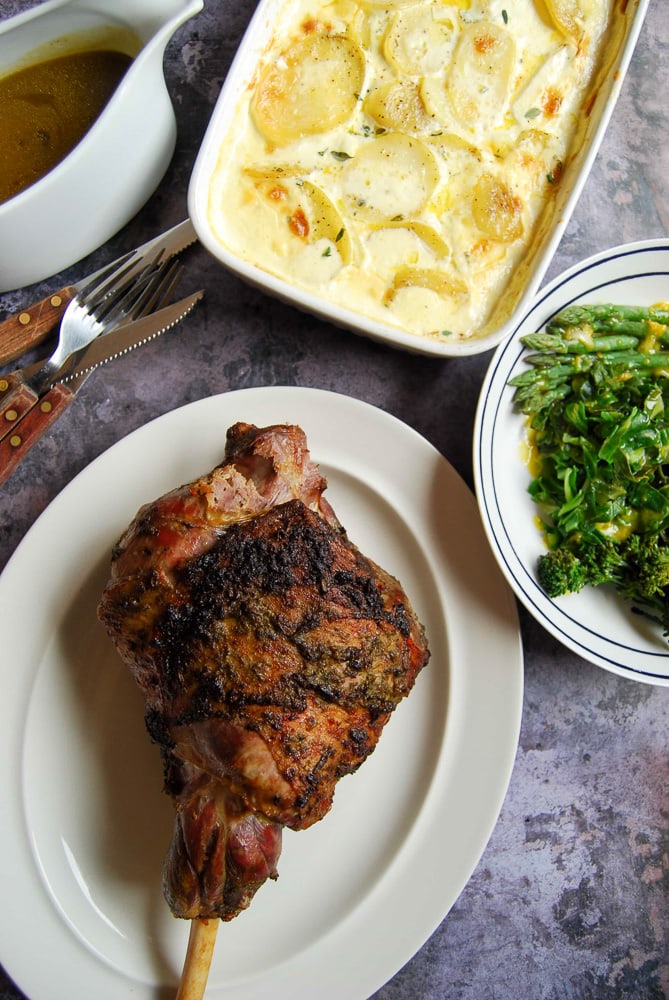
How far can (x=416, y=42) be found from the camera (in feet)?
9.81

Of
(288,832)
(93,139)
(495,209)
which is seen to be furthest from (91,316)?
(288,832)

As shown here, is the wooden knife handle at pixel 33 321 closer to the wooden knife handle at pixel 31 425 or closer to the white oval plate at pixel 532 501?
the wooden knife handle at pixel 31 425

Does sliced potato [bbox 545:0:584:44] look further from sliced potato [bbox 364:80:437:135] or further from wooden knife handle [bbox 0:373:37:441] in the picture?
wooden knife handle [bbox 0:373:37:441]

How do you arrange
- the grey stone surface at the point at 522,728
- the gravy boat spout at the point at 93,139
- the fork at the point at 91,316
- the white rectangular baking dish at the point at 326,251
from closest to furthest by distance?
the gravy boat spout at the point at 93,139 < the white rectangular baking dish at the point at 326,251 < the fork at the point at 91,316 < the grey stone surface at the point at 522,728

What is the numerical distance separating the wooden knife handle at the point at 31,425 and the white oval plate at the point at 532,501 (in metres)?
1.53

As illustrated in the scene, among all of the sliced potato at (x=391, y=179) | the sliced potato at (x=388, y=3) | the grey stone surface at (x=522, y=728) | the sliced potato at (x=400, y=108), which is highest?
the sliced potato at (x=388, y=3)

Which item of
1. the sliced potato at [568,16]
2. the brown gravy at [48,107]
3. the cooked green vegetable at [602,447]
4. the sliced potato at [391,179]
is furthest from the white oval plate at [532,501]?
the brown gravy at [48,107]

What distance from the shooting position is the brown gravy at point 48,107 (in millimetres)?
2871

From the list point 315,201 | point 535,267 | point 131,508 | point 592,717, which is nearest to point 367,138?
point 315,201

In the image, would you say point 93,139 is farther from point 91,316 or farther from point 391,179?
point 391,179

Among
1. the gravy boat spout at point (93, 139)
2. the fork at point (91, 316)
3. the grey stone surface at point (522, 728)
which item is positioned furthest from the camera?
the grey stone surface at point (522, 728)

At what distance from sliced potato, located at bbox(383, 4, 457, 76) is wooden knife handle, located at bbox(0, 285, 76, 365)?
1492mm

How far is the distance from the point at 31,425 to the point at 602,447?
2113 mm

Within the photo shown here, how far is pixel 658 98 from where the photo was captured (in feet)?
11.3
